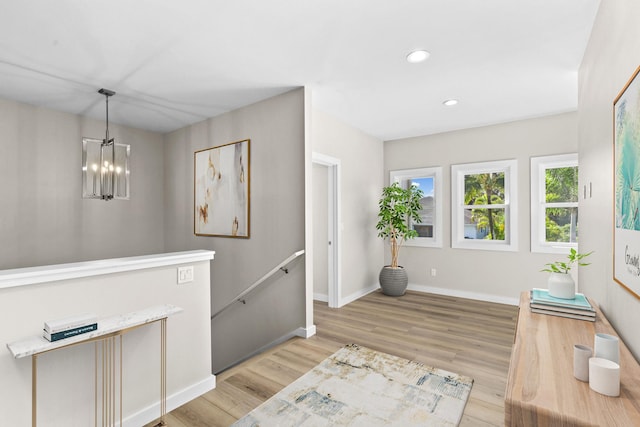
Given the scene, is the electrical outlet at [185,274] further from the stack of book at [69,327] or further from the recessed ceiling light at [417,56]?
the recessed ceiling light at [417,56]

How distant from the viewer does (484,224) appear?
461cm

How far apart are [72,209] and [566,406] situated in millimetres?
4934

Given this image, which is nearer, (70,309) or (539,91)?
(70,309)

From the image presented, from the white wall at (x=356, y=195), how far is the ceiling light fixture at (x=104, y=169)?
204 cm

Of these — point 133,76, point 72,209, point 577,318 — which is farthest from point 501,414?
point 72,209

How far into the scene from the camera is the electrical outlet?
2203 mm

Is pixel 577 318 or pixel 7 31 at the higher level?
pixel 7 31

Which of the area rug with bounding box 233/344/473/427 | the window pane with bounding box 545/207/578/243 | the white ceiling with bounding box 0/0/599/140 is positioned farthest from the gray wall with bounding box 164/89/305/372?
the window pane with bounding box 545/207/578/243

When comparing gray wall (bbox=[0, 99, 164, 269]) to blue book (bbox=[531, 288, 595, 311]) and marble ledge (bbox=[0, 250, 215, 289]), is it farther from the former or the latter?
blue book (bbox=[531, 288, 595, 311])

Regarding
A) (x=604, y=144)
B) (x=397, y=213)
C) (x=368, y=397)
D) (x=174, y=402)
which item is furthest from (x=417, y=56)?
(x=174, y=402)

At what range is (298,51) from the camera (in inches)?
101

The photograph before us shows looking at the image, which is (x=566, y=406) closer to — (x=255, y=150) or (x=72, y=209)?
(x=255, y=150)

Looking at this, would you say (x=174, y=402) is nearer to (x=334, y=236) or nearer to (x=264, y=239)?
(x=264, y=239)

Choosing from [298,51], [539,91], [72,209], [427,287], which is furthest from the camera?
[427,287]
